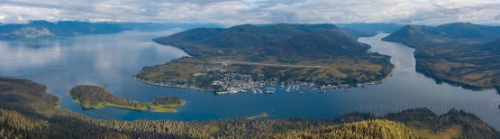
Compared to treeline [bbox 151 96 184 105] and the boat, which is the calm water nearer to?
the boat

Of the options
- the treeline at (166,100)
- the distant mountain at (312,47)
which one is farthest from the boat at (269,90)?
the distant mountain at (312,47)

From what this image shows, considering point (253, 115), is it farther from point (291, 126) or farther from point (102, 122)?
point (102, 122)

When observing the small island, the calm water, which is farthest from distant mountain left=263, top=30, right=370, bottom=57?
the small island

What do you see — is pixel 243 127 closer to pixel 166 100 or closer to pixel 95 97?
pixel 166 100

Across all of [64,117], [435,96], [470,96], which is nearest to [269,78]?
[435,96]

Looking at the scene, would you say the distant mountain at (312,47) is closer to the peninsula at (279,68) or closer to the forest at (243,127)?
the peninsula at (279,68)

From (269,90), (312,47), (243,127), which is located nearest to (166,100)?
(269,90)
